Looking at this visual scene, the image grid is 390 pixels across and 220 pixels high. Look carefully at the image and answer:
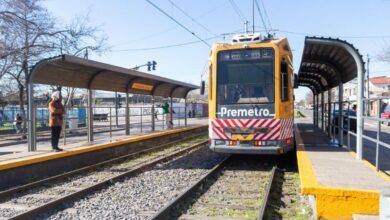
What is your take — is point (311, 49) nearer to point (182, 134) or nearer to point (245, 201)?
point (245, 201)

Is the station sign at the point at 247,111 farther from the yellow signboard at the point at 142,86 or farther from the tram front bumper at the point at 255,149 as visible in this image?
the yellow signboard at the point at 142,86

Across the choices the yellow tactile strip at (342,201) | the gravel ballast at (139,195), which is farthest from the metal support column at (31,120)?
the yellow tactile strip at (342,201)

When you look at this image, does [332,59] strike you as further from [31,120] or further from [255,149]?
[31,120]

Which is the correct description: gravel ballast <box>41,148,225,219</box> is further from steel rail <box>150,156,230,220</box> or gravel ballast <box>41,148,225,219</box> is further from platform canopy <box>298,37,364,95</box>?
platform canopy <box>298,37,364,95</box>

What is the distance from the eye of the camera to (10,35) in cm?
2300

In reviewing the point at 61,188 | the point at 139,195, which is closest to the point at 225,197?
the point at 139,195

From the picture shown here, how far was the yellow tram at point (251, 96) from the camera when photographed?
404 inches

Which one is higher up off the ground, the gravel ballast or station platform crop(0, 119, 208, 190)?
station platform crop(0, 119, 208, 190)

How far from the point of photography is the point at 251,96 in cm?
1049

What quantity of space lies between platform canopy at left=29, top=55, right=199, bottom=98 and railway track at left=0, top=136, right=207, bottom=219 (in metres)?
2.99

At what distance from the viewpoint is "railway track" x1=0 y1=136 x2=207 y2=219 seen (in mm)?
6758

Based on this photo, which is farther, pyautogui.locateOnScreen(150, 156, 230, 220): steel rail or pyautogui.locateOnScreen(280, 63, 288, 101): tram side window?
pyautogui.locateOnScreen(280, 63, 288, 101): tram side window

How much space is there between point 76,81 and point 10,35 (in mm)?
12193

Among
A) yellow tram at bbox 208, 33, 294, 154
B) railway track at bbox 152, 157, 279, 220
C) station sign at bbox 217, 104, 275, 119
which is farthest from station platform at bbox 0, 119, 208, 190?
station sign at bbox 217, 104, 275, 119
